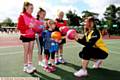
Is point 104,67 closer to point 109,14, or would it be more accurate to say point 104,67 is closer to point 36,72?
point 36,72

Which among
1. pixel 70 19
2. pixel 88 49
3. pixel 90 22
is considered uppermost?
pixel 90 22

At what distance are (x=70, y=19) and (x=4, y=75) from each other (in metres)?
43.9

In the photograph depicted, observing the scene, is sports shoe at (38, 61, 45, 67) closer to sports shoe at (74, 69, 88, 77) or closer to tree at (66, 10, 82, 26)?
sports shoe at (74, 69, 88, 77)

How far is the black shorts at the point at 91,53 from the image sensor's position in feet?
21.6

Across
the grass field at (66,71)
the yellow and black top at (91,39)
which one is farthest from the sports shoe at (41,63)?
the yellow and black top at (91,39)

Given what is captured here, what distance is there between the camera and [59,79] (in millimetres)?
6008

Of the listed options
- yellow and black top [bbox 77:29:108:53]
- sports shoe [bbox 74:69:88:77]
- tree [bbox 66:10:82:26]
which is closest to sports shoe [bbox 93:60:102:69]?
yellow and black top [bbox 77:29:108:53]

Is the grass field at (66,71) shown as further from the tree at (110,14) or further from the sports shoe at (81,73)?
the tree at (110,14)

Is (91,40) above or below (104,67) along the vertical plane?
above

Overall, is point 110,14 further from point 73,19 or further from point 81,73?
point 81,73

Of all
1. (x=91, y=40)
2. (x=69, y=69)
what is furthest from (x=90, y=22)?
(x=69, y=69)

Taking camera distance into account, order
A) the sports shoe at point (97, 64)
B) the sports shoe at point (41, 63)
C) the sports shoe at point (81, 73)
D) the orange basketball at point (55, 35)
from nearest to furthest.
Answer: the sports shoe at point (81, 73) < the orange basketball at point (55, 35) < the sports shoe at point (97, 64) < the sports shoe at point (41, 63)

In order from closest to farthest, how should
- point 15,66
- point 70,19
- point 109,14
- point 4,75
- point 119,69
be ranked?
point 4,75, point 119,69, point 15,66, point 109,14, point 70,19

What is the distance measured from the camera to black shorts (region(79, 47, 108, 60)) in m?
6.58
